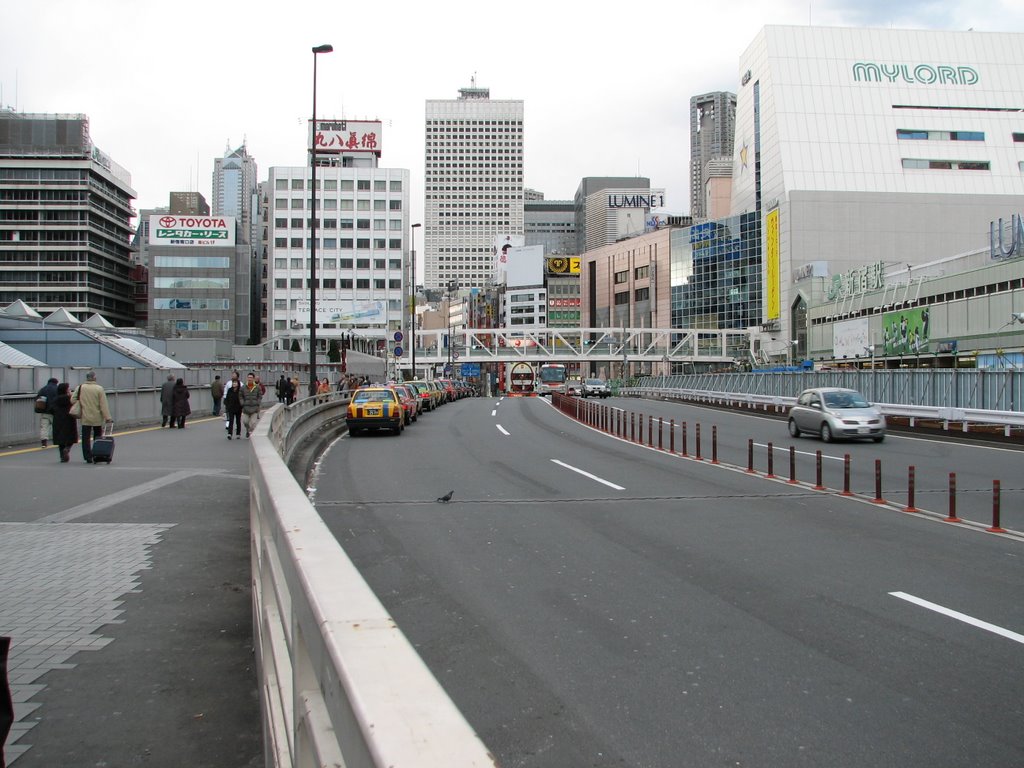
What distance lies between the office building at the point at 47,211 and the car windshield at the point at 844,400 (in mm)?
105066

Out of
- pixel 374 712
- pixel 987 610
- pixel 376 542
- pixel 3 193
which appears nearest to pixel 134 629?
pixel 376 542

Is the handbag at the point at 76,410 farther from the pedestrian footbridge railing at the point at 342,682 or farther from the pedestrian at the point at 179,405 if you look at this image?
the pedestrian footbridge railing at the point at 342,682

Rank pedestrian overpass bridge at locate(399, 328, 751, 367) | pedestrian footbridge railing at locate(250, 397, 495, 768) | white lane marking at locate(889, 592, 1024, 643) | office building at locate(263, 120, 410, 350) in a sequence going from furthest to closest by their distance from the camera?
office building at locate(263, 120, 410, 350) < pedestrian overpass bridge at locate(399, 328, 751, 367) < white lane marking at locate(889, 592, 1024, 643) < pedestrian footbridge railing at locate(250, 397, 495, 768)

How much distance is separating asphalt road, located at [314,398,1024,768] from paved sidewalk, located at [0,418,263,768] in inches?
51.2

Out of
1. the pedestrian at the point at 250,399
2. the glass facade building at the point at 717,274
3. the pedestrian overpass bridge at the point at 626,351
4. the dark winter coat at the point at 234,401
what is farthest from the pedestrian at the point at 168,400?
the glass facade building at the point at 717,274

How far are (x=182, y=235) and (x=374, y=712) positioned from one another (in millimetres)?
118124

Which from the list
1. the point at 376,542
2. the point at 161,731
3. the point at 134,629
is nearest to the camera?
the point at 161,731

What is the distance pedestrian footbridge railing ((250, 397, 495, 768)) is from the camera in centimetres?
167

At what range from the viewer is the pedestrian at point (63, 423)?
17047 mm

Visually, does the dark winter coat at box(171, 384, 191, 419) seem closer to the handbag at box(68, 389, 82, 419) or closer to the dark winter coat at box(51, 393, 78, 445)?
the dark winter coat at box(51, 393, 78, 445)

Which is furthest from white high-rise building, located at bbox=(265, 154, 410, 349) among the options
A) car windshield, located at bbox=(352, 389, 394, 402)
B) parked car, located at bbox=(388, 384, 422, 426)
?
car windshield, located at bbox=(352, 389, 394, 402)

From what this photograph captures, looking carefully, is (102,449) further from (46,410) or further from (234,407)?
(234,407)

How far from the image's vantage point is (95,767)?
3.96 metres

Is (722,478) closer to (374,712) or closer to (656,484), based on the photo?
(656,484)
